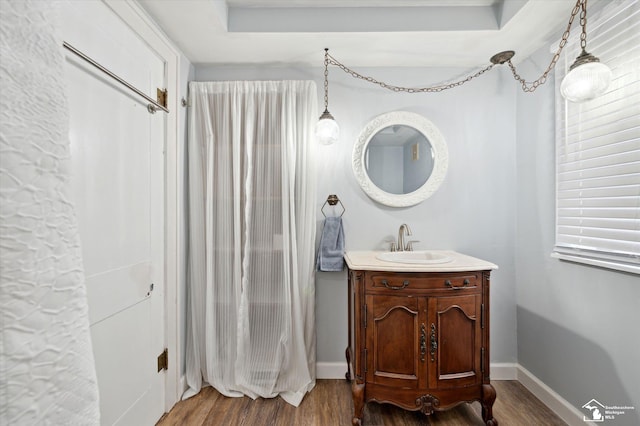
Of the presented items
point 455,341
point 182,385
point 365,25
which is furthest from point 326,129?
point 182,385

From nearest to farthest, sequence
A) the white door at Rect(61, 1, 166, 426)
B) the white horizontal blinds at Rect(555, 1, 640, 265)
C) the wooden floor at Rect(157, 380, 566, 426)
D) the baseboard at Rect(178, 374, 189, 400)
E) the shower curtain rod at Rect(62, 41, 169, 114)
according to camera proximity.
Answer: the shower curtain rod at Rect(62, 41, 169, 114) < the white door at Rect(61, 1, 166, 426) < the white horizontal blinds at Rect(555, 1, 640, 265) < the wooden floor at Rect(157, 380, 566, 426) < the baseboard at Rect(178, 374, 189, 400)

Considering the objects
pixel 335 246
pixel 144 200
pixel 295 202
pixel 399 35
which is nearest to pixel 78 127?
pixel 144 200

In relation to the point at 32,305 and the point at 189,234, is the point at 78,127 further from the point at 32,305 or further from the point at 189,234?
the point at 32,305

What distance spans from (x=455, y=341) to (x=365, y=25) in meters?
1.93

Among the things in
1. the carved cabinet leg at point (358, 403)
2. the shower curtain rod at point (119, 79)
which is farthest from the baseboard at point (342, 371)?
the shower curtain rod at point (119, 79)

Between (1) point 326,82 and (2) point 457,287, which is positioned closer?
(2) point 457,287

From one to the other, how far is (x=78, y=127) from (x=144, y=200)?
521 millimetres

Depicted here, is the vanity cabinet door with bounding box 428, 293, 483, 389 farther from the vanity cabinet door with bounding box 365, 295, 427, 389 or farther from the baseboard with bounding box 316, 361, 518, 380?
Answer: the baseboard with bounding box 316, 361, 518, 380

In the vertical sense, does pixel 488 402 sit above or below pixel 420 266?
below

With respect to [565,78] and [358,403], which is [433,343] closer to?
[358,403]

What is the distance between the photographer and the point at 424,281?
1.71m

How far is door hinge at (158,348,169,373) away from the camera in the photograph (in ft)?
6.02

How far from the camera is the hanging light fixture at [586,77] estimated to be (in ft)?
4.08

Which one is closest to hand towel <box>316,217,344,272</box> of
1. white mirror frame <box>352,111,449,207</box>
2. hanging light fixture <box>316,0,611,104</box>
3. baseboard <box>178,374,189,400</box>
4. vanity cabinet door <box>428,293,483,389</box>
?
white mirror frame <box>352,111,449,207</box>
